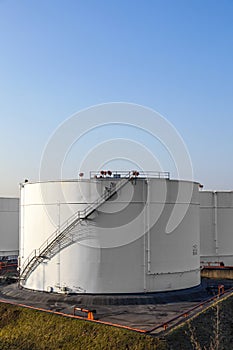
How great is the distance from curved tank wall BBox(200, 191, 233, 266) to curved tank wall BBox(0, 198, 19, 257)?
21484 millimetres

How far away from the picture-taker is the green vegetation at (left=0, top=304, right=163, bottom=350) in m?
18.7

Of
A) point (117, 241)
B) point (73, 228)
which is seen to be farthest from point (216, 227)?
point (73, 228)

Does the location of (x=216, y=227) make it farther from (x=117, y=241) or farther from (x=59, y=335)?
(x=59, y=335)

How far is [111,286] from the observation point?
26922mm

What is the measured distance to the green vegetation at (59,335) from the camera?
18.7m

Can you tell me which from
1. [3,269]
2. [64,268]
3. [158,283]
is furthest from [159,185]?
[3,269]

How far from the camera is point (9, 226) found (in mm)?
47031

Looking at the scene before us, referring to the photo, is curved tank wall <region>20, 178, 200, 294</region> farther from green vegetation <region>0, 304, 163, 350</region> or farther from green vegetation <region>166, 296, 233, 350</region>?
green vegetation <region>166, 296, 233, 350</region>

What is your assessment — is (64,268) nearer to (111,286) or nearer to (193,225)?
(111,286)

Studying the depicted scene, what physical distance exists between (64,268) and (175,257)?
7712 millimetres

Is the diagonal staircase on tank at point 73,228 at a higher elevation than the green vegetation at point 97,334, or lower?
higher

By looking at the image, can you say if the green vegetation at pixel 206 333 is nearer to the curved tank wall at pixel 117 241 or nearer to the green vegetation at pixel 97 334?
the green vegetation at pixel 97 334

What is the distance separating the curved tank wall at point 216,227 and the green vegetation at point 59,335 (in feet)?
68.0

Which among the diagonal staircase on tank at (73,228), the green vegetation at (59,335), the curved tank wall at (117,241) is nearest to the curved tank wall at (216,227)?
the curved tank wall at (117,241)
